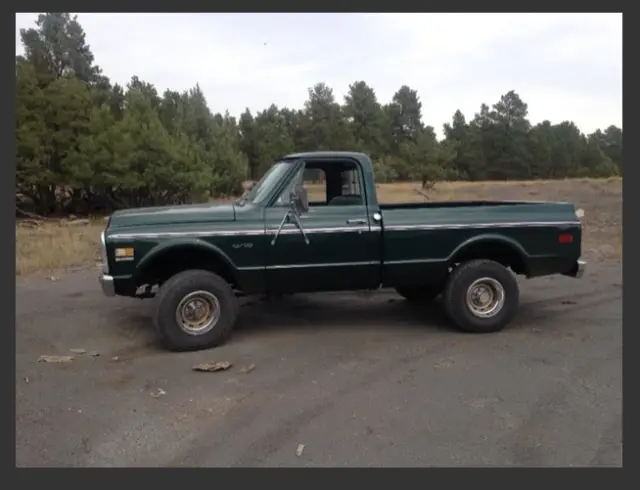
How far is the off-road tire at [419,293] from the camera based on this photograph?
321 inches

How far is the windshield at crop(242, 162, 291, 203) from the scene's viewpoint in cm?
683

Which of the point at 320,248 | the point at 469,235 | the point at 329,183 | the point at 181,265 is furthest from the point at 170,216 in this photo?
the point at 469,235

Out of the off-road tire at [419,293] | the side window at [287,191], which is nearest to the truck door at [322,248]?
the side window at [287,191]

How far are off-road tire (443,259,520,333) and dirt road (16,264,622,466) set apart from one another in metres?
0.17

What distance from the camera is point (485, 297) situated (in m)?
7.04

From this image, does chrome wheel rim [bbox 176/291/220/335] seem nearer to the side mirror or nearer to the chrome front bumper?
the chrome front bumper

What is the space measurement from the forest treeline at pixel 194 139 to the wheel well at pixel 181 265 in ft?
64.5

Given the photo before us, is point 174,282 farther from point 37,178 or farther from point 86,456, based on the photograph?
point 37,178

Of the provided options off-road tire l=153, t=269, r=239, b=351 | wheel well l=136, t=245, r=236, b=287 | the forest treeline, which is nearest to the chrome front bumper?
wheel well l=136, t=245, r=236, b=287

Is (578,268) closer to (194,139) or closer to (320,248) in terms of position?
(320,248)

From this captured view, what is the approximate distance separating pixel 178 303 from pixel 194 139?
31742mm

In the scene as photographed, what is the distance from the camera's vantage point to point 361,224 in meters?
6.77

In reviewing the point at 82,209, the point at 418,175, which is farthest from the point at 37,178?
the point at 418,175

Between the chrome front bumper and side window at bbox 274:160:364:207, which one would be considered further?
side window at bbox 274:160:364:207
